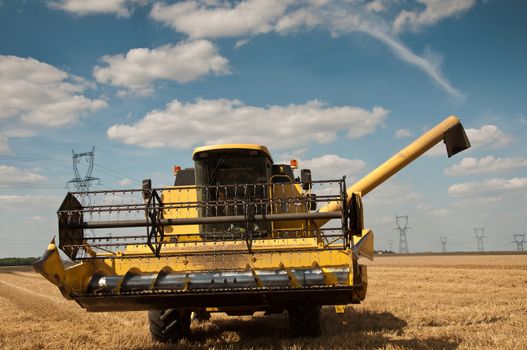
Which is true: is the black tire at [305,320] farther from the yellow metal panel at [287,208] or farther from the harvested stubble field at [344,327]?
the yellow metal panel at [287,208]

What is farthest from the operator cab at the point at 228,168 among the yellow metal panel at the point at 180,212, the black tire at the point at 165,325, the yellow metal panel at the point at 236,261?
the black tire at the point at 165,325

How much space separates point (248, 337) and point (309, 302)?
180cm

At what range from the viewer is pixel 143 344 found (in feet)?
22.1

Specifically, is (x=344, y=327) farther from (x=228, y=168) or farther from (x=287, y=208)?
(x=228, y=168)

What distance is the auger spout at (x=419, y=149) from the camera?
9.09m

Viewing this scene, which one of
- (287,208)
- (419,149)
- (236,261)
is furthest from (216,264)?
(419,149)

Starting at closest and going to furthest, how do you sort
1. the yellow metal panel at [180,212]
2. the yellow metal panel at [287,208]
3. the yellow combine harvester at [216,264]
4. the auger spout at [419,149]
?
1. the yellow combine harvester at [216,264]
2. the yellow metal panel at [287,208]
3. the yellow metal panel at [180,212]
4. the auger spout at [419,149]

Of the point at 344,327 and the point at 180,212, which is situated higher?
the point at 180,212

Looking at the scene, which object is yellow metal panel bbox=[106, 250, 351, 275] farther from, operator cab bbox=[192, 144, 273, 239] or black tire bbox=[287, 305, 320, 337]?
operator cab bbox=[192, 144, 273, 239]

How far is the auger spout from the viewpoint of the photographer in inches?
358

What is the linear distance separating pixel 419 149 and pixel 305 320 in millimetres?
4164

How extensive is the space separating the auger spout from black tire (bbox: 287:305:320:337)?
2925mm

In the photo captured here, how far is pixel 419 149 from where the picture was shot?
9297mm

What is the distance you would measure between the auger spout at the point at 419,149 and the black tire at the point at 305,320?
2.93 meters
